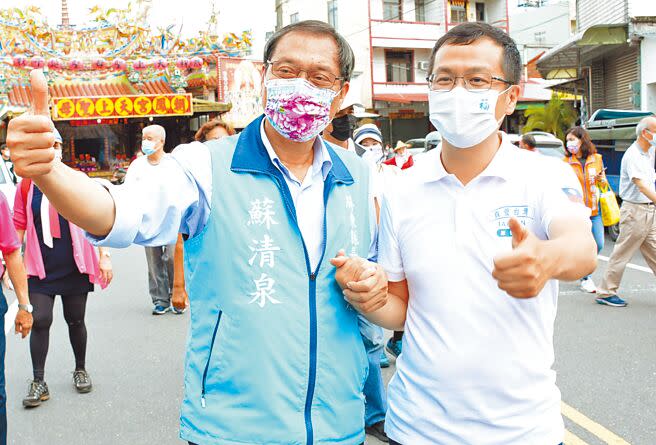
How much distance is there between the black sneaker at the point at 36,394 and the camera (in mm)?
4691

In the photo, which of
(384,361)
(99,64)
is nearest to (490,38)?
(384,361)

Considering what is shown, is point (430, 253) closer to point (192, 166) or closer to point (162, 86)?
point (192, 166)

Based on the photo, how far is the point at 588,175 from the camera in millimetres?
7969

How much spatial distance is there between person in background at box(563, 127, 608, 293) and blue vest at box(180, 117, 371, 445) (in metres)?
6.05

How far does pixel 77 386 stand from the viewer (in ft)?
16.4

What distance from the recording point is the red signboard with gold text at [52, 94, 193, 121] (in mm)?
23016

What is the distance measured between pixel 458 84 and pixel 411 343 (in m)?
0.83

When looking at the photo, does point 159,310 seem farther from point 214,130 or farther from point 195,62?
point 195,62

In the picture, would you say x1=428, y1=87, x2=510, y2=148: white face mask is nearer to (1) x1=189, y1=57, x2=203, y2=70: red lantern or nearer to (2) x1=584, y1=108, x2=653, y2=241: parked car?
(2) x1=584, y1=108, x2=653, y2=241: parked car

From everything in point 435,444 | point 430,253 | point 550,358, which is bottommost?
point 435,444

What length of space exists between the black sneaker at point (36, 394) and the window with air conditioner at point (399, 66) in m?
30.5

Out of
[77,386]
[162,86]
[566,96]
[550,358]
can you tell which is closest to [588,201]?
[77,386]

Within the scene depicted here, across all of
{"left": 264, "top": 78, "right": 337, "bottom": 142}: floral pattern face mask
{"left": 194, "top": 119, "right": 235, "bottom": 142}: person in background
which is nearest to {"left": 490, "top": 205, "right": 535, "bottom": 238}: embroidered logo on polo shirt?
{"left": 264, "top": 78, "right": 337, "bottom": 142}: floral pattern face mask

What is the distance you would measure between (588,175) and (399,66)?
2718cm
